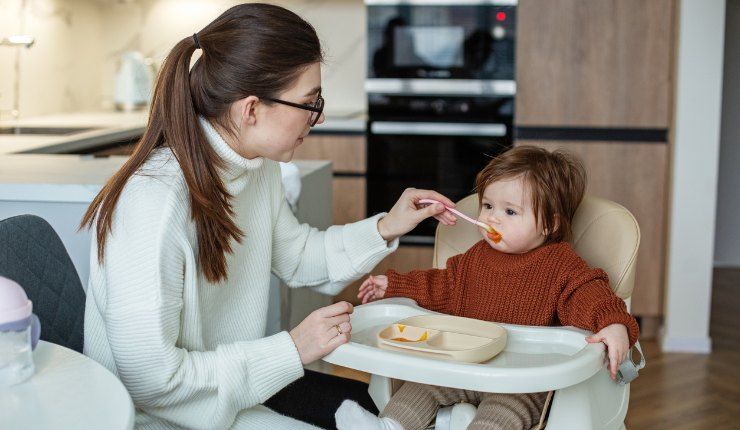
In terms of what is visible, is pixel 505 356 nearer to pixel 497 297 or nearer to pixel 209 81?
pixel 497 297

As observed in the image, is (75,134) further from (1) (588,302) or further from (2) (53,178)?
(1) (588,302)

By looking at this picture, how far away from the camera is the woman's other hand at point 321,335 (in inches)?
53.9

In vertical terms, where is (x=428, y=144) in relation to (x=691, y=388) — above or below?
above

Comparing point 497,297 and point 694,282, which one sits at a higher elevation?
point 497,297

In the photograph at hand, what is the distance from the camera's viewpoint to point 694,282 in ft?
11.8

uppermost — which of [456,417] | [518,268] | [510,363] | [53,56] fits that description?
[53,56]

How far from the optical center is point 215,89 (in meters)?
1.42

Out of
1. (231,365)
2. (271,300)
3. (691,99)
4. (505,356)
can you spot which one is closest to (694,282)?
(691,99)

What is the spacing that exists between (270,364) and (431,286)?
0.52m

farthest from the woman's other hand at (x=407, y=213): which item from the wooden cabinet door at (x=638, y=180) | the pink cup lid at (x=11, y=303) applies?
the wooden cabinet door at (x=638, y=180)

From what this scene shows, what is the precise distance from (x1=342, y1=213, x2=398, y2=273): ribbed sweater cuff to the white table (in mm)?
671

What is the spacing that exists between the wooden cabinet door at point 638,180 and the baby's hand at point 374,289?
2.02 meters

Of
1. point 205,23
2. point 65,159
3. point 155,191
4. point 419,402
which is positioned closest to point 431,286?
point 419,402

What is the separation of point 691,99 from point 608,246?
196 cm
